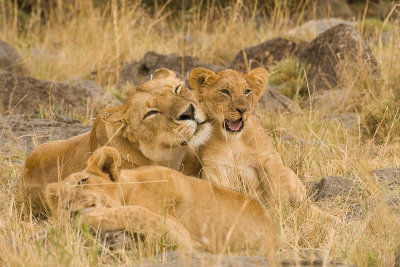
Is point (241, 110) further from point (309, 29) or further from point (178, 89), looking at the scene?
point (309, 29)

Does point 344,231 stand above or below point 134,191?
below

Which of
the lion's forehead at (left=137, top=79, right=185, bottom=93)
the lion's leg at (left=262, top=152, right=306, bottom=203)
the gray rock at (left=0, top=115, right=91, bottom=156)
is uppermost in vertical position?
the lion's forehead at (left=137, top=79, right=185, bottom=93)

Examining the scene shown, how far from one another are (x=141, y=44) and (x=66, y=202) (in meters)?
8.53

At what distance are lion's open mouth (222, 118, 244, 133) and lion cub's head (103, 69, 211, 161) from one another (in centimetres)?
29

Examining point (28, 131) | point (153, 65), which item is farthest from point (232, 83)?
point (153, 65)

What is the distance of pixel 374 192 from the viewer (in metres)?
5.32

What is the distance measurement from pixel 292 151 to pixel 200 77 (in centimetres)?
153

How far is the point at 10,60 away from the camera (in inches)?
415

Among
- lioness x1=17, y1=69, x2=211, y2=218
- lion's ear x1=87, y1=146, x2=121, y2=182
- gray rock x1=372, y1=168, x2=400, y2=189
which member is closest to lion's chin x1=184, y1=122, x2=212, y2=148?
lioness x1=17, y1=69, x2=211, y2=218

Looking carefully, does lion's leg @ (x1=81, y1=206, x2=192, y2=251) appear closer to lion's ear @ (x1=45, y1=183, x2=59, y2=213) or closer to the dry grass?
the dry grass

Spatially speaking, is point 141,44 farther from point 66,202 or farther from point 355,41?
point 66,202

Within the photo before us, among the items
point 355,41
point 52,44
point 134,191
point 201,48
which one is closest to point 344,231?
point 134,191

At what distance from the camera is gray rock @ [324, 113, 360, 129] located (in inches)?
317

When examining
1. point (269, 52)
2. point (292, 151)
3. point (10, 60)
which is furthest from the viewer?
point (10, 60)
